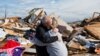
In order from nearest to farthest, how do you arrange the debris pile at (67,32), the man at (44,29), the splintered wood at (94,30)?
the man at (44,29)
the debris pile at (67,32)
the splintered wood at (94,30)

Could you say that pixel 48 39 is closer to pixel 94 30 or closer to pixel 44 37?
pixel 44 37

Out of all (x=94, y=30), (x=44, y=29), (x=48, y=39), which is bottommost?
(x=94, y=30)

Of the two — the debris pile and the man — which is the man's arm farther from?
the debris pile

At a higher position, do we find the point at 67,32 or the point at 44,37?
the point at 44,37

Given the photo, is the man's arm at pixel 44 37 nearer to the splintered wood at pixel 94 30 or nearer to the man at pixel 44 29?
the man at pixel 44 29

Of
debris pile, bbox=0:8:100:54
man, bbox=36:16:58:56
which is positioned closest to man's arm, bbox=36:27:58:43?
man, bbox=36:16:58:56

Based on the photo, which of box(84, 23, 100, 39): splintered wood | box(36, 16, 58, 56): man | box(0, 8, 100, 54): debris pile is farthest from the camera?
box(84, 23, 100, 39): splintered wood

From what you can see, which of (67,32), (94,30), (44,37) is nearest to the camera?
(44,37)

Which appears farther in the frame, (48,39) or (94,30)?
(94,30)

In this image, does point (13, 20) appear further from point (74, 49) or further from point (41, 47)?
point (41, 47)

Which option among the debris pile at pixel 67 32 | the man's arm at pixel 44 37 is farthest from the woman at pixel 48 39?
the debris pile at pixel 67 32

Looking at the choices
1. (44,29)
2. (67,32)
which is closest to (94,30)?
(67,32)

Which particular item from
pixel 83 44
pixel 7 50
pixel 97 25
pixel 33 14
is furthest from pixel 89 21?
pixel 7 50

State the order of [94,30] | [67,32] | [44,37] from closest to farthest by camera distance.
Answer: [44,37]
[67,32]
[94,30]
